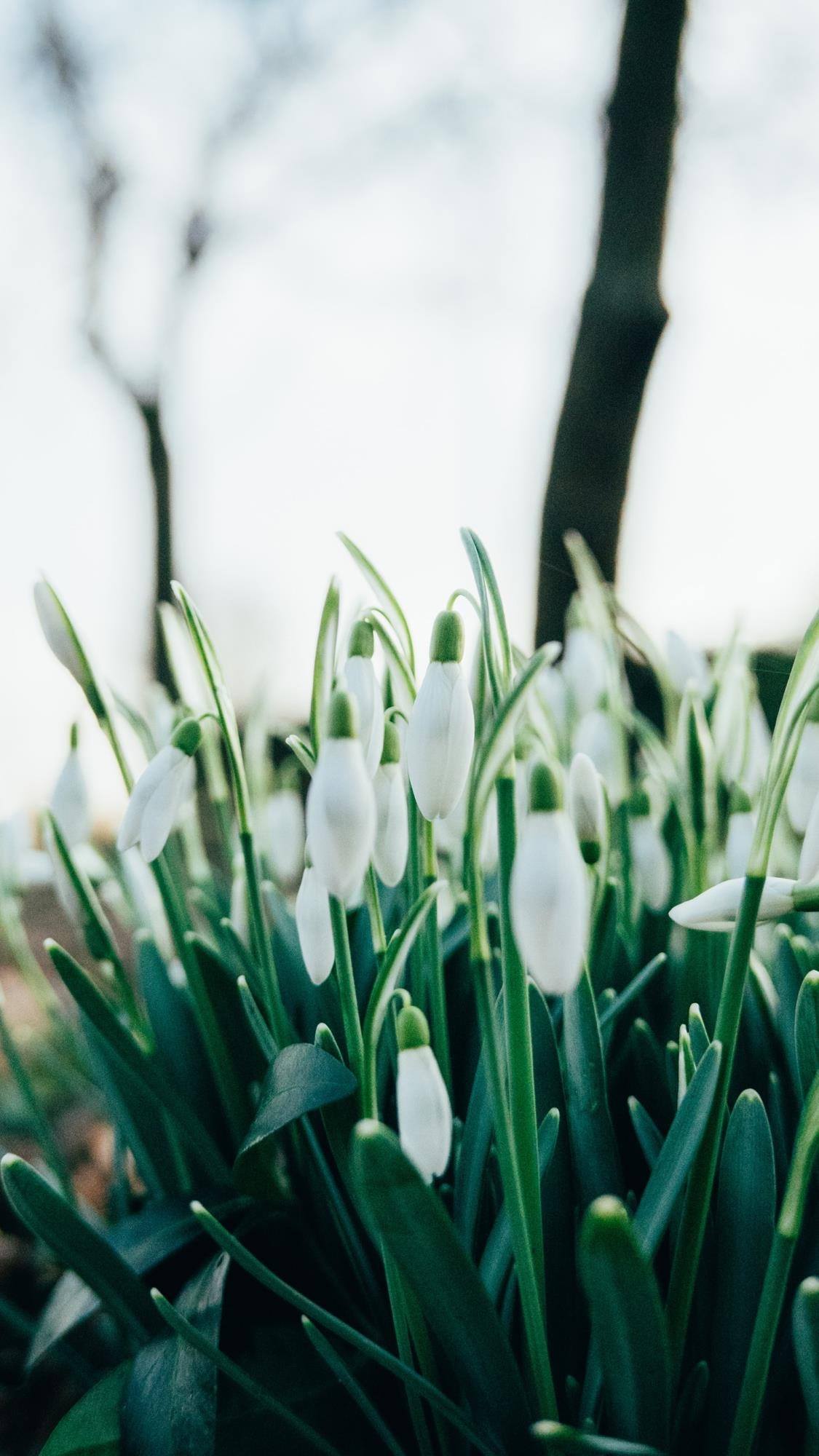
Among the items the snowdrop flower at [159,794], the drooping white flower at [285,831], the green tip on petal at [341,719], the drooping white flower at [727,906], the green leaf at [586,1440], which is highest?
the green tip on petal at [341,719]

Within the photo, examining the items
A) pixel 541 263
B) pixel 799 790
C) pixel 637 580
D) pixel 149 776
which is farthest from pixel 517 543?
pixel 149 776

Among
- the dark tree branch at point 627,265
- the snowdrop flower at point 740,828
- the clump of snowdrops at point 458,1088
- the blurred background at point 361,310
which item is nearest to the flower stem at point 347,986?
the clump of snowdrops at point 458,1088

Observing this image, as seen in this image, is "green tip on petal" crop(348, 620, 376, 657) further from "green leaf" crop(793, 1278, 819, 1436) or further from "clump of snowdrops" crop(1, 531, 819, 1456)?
"green leaf" crop(793, 1278, 819, 1436)

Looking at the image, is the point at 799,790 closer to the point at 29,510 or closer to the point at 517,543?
the point at 517,543

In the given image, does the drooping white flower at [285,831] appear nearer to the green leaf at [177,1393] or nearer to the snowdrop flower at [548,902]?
the green leaf at [177,1393]

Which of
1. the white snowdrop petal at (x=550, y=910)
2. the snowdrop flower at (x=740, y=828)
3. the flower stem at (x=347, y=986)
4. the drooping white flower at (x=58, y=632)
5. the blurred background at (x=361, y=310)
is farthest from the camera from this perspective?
the blurred background at (x=361, y=310)

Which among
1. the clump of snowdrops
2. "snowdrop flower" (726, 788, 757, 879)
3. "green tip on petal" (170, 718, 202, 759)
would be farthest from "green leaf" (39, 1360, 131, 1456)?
"snowdrop flower" (726, 788, 757, 879)
